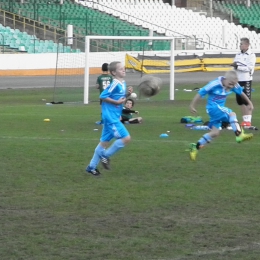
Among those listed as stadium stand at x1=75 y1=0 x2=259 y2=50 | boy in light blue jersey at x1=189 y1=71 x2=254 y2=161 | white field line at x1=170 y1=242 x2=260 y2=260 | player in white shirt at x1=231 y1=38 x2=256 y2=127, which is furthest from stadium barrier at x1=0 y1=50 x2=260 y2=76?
white field line at x1=170 y1=242 x2=260 y2=260

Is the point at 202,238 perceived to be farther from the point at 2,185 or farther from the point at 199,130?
the point at 199,130

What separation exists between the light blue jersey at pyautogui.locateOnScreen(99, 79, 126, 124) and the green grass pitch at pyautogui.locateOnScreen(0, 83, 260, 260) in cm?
87

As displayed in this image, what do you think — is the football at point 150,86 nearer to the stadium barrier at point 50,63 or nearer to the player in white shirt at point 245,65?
the player in white shirt at point 245,65

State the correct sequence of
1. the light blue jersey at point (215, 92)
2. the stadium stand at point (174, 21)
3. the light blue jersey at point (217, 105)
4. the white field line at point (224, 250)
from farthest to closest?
the stadium stand at point (174, 21) < the light blue jersey at point (217, 105) < the light blue jersey at point (215, 92) < the white field line at point (224, 250)

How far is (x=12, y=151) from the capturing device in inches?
573

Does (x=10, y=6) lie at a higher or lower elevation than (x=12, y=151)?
higher

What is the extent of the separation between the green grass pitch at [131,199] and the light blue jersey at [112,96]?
2.85ft

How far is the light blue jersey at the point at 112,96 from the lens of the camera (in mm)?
11898

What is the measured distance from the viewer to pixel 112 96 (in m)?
11.9

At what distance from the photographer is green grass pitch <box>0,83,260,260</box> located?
775 centimetres

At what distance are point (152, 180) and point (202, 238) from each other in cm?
351

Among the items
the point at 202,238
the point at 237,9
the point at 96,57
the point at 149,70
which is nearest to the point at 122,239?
the point at 202,238

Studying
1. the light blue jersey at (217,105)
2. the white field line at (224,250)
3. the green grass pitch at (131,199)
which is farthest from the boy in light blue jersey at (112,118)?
the white field line at (224,250)

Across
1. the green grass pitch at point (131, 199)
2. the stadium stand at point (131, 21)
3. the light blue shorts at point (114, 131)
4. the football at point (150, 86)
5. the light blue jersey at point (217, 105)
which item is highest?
the stadium stand at point (131, 21)
